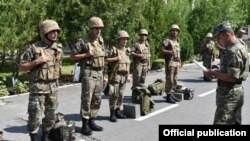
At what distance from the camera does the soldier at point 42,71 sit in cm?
643

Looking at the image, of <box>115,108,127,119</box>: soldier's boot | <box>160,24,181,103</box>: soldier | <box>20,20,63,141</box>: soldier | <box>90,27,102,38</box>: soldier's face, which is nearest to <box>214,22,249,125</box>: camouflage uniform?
<box>90,27,102,38</box>: soldier's face

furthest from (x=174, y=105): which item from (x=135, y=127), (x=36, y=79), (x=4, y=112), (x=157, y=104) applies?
(x=36, y=79)

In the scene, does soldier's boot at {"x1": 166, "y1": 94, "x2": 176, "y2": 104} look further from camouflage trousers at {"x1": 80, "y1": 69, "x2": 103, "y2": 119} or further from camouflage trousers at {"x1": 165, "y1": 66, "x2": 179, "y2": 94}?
camouflage trousers at {"x1": 80, "y1": 69, "x2": 103, "y2": 119}

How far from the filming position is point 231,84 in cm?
575

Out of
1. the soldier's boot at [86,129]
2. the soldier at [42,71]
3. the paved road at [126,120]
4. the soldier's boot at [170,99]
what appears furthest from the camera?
the soldier's boot at [170,99]

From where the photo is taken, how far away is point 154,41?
18.0 m

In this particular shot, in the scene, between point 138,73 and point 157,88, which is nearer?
point 138,73

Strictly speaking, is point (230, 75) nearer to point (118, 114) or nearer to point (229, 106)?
point (229, 106)

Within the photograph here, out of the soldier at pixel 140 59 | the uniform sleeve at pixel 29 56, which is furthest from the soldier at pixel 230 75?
the soldier at pixel 140 59

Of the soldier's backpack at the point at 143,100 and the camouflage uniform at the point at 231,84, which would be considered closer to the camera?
the camouflage uniform at the point at 231,84

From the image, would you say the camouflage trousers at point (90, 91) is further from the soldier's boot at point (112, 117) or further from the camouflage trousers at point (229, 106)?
the camouflage trousers at point (229, 106)

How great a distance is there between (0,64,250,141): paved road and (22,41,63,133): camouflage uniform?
0.95 meters

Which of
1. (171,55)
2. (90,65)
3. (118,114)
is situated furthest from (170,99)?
(90,65)

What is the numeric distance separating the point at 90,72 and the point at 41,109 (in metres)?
1.35
